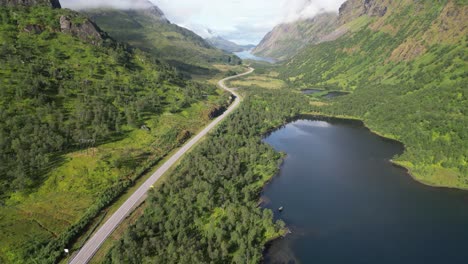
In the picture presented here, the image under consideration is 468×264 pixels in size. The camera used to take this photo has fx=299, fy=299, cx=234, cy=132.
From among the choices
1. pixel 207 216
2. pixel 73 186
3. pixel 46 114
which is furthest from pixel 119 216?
pixel 46 114

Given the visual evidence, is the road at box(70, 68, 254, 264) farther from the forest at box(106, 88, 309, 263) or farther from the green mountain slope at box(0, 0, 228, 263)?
the forest at box(106, 88, 309, 263)

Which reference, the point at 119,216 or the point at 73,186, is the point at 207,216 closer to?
the point at 119,216

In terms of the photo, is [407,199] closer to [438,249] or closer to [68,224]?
[438,249]

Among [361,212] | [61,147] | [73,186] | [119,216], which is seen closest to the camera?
[119,216]

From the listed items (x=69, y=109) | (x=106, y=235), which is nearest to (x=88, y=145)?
(x=69, y=109)

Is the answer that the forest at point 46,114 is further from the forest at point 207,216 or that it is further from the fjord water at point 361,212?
the fjord water at point 361,212
